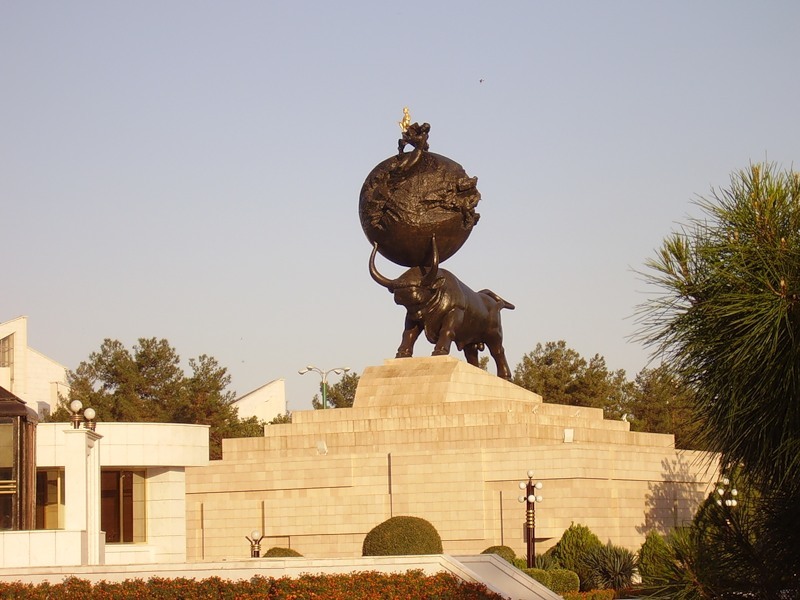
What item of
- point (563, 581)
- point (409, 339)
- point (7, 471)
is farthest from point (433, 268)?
point (7, 471)

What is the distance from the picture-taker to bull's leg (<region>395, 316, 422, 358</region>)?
97.0 ft

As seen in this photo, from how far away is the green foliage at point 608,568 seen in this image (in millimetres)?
24094

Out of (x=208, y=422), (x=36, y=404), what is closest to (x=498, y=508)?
(x=208, y=422)

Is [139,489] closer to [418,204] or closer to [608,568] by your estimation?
[418,204]

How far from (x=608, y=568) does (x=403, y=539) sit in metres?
3.83

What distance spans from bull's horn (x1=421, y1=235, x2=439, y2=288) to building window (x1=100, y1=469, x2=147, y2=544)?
8648mm

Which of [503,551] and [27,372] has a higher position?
[27,372]

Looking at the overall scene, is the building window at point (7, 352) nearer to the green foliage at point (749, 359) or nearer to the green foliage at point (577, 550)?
the green foliage at point (577, 550)

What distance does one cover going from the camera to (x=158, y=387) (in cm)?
4934

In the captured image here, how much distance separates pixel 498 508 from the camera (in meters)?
26.6

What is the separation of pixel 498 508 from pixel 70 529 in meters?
9.30

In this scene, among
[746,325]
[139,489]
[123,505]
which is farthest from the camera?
[139,489]

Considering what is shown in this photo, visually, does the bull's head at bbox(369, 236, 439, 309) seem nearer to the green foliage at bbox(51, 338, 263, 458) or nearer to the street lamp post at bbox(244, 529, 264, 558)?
the street lamp post at bbox(244, 529, 264, 558)

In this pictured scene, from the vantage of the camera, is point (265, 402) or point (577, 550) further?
point (265, 402)
